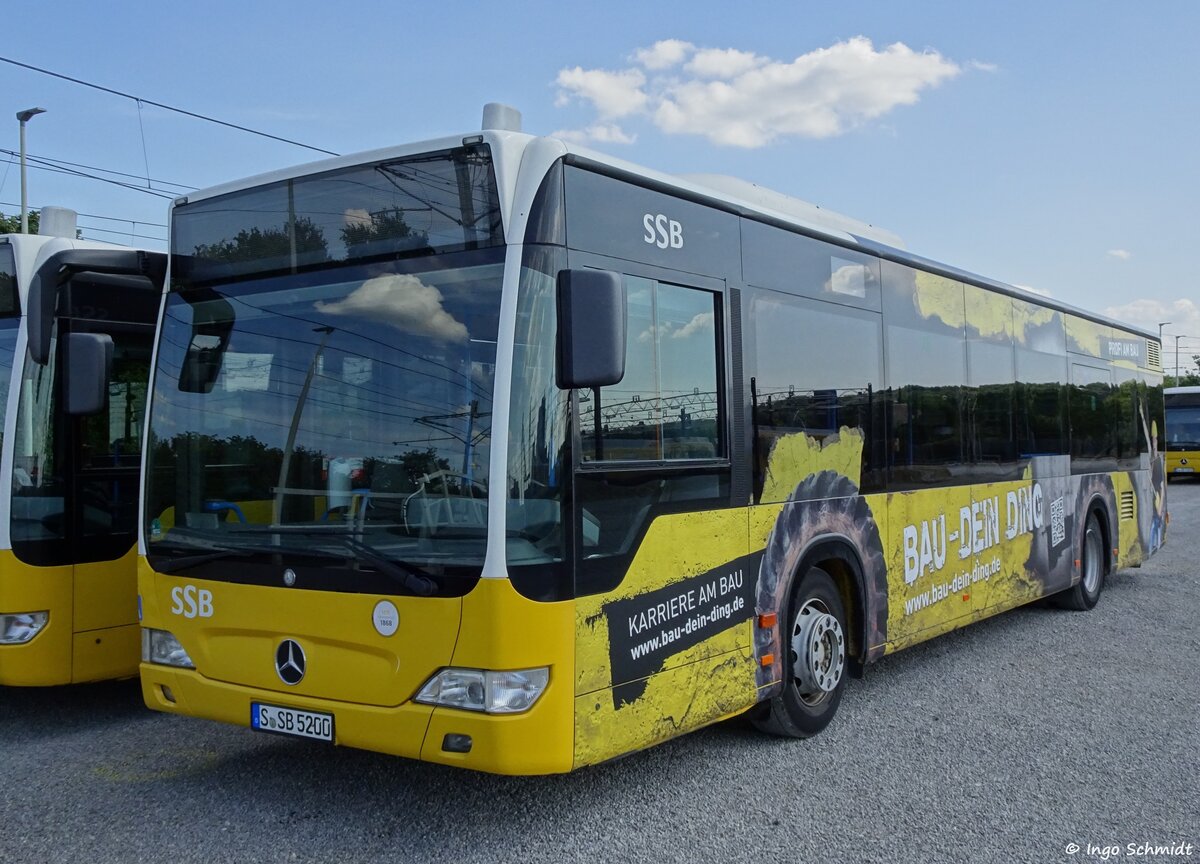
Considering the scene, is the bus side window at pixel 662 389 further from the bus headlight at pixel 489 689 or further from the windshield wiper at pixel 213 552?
the windshield wiper at pixel 213 552

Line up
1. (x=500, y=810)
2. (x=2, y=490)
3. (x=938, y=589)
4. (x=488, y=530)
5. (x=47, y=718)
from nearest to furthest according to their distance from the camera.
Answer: (x=488, y=530) → (x=500, y=810) → (x=2, y=490) → (x=47, y=718) → (x=938, y=589)

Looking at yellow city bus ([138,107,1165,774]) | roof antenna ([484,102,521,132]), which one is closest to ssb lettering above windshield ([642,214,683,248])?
yellow city bus ([138,107,1165,774])

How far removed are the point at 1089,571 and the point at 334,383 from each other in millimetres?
8704

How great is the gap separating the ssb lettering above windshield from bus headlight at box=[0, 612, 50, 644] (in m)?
4.20

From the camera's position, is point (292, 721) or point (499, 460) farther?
point (292, 721)

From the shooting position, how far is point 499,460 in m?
4.29

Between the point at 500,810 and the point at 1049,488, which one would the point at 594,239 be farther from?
the point at 1049,488

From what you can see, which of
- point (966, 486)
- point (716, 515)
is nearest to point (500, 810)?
point (716, 515)

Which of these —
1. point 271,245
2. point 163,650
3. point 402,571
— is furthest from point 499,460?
point 163,650

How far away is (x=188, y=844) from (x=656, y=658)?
2.12 metres

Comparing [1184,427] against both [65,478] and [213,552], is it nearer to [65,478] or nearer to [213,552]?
[65,478]

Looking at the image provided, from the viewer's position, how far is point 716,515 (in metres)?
5.38

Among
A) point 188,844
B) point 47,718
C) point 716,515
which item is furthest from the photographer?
point 47,718

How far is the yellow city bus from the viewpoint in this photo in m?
4.38
